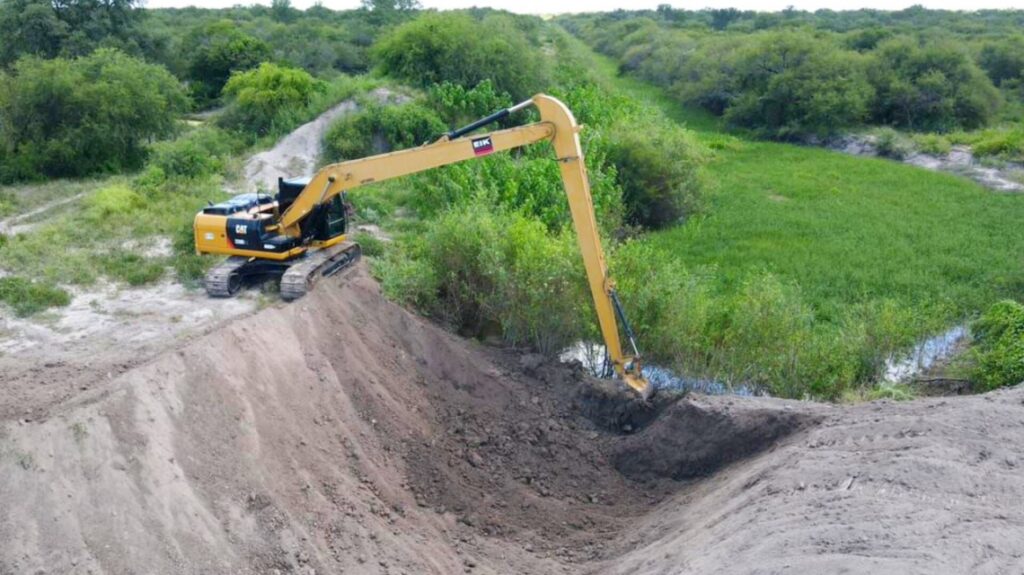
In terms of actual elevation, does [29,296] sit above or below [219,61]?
below

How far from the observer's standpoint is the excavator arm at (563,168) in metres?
11.1

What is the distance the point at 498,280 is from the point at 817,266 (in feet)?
29.5

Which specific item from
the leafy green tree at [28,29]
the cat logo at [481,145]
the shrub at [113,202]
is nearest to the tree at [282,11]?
the leafy green tree at [28,29]

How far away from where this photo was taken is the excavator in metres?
11.2

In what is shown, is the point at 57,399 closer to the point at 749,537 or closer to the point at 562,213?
the point at 749,537

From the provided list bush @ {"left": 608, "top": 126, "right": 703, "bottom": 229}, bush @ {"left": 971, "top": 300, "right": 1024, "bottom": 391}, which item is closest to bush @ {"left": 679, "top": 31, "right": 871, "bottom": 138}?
bush @ {"left": 608, "top": 126, "right": 703, "bottom": 229}

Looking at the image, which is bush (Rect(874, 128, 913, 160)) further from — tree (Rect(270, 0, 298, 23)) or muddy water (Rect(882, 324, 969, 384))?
tree (Rect(270, 0, 298, 23))

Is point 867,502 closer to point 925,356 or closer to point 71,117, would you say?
point 925,356

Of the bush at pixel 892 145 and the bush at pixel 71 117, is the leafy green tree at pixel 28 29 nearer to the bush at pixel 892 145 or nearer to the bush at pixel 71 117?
the bush at pixel 71 117

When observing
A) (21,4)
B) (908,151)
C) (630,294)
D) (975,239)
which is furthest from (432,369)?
(21,4)

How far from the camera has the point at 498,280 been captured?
13164 millimetres

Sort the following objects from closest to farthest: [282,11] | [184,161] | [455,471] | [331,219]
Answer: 1. [455,471]
2. [331,219]
3. [184,161]
4. [282,11]

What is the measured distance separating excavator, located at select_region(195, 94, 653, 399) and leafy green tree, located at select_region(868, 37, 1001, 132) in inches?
1194

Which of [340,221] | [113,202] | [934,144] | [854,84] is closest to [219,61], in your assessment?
[113,202]
